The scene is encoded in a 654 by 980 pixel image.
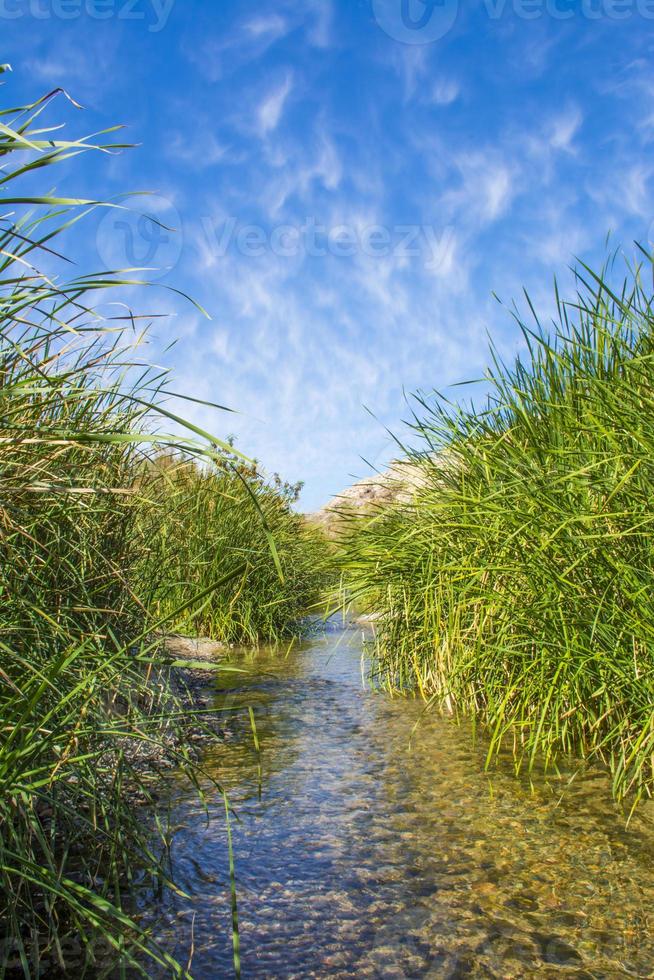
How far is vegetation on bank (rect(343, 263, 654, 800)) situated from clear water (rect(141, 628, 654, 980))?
0.95ft

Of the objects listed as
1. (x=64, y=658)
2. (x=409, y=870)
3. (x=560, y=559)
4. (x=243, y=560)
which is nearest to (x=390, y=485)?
(x=243, y=560)

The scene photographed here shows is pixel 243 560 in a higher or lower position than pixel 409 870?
higher

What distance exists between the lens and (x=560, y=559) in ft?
11.0

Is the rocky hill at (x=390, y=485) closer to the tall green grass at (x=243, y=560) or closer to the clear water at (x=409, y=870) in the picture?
the tall green grass at (x=243, y=560)

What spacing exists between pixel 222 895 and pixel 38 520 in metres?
1.33

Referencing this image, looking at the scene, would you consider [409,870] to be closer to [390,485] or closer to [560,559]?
[560,559]

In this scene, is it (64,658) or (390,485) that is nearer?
(64,658)

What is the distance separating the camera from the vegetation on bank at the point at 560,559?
9.69 ft

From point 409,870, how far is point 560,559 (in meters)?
1.39

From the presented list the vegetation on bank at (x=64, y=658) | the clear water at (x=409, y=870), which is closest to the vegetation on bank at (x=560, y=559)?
the clear water at (x=409, y=870)

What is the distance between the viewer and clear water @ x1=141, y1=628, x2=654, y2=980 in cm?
215

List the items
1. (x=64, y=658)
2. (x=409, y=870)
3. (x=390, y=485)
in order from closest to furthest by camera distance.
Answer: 1. (x=64, y=658)
2. (x=409, y=870)
3. (x=390, y=485)

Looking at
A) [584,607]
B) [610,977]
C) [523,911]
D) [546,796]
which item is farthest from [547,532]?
[610,977]

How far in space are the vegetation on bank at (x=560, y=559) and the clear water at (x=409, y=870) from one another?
11.5 inches
